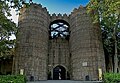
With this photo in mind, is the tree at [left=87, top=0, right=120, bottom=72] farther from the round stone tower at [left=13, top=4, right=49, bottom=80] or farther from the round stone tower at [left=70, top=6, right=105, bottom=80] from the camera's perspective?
the round stone tower at [left=13, top=4, right=49, bottom=80]

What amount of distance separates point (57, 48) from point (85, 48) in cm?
687

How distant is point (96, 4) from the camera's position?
89.9ft

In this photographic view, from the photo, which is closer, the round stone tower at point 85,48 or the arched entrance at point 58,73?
the round stone tower at point 85,48

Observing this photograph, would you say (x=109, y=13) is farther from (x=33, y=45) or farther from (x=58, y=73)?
(x=58, y=73)

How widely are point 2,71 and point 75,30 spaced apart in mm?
17491

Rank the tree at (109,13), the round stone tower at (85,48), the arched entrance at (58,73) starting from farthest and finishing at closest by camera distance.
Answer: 1. the arched entrance at (58,73)
2. the round stone tower at (85,48)
3. the tree at (109,13)

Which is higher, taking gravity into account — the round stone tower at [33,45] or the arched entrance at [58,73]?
the round stone tower at [33,45]

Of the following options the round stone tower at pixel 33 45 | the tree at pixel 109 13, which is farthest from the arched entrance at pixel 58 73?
the tree at pixel 109 13

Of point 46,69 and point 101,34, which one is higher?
point 101,34

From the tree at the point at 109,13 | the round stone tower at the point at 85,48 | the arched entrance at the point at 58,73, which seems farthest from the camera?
the arched entrance at the point at 58,73

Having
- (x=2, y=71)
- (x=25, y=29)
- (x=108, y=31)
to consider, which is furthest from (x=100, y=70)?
(x=2, y=71)

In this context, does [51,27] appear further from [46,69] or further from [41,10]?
[46,69]

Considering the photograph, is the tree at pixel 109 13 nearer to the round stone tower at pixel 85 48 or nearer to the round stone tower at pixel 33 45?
the round stone tower at pixel 85 48

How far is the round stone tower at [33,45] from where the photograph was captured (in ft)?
100
